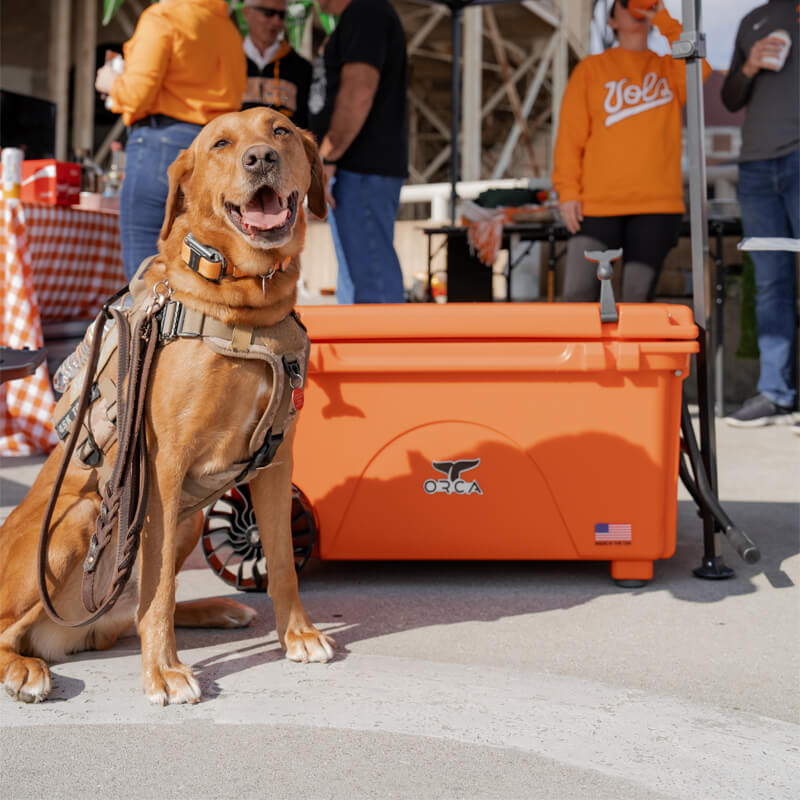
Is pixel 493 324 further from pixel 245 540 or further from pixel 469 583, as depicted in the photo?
pixel 245 540

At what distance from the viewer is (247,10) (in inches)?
169

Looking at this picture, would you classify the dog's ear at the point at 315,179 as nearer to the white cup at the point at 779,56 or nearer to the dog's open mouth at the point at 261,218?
the dog's open mouth at the point at 261,218

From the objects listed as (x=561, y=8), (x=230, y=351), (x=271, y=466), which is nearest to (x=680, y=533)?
(x=271, y=466)

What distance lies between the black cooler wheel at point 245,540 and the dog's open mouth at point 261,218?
0.89 metres

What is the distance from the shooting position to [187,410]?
1.95 m

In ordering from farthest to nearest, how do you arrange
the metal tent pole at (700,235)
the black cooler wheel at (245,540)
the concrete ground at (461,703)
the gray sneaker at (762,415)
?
the gray sneaker at (762,415) < the metal tent pole at (700,235) < the black cooler wheel at (245,540) < the concrete ground at (461,703)

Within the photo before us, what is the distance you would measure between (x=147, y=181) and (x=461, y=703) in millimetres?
2565

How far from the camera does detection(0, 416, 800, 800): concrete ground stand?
160cm

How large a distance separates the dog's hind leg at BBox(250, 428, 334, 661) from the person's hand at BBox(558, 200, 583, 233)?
7.59ft

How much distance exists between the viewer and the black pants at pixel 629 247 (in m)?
3.99

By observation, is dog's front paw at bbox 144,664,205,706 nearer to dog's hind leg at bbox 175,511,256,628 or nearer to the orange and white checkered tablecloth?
dog's hind leg at bbox 175,511,256,628

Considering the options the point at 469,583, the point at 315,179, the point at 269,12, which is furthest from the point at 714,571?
the point at 269,12

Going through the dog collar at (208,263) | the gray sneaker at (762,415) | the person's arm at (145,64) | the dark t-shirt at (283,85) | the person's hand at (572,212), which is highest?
the dark t-shirt at (283,85)

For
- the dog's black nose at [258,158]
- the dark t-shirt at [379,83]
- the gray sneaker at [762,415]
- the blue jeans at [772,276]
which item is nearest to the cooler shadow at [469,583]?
the dog's black nose at [258,158]
